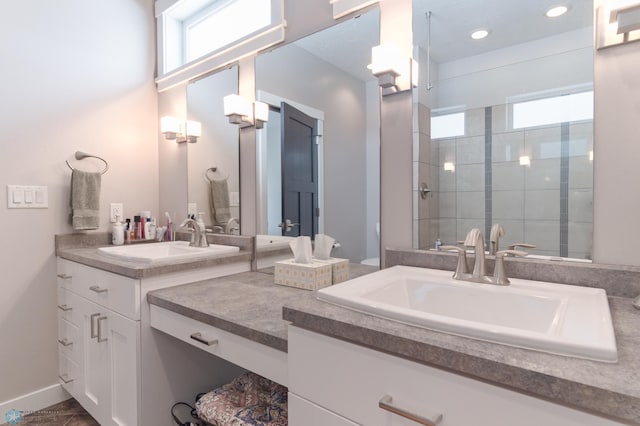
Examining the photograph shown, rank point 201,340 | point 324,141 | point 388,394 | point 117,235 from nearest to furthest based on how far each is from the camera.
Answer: point 388,394 → point 201,340 → point 324,141 → point 117,235

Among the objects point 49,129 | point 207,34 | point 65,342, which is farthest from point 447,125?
point 65,342

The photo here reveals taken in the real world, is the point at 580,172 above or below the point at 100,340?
above

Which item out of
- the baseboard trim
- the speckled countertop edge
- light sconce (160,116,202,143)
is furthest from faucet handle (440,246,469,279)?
the baseboard trim

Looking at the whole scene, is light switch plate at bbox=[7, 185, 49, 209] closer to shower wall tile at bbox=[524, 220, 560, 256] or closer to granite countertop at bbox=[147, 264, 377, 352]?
granite countertop at bbox=[147, 264, 377, 352]

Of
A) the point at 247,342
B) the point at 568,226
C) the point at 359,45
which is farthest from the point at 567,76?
the point at 247,342

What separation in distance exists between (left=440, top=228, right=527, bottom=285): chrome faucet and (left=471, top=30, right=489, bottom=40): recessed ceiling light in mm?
697

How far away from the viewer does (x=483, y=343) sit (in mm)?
625

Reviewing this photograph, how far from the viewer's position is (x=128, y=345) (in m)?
1.40

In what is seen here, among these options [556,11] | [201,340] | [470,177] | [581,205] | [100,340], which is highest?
[556,11]

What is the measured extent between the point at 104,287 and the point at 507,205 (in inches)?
65.1

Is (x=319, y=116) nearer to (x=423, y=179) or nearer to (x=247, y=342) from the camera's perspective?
(x=423, y=179)

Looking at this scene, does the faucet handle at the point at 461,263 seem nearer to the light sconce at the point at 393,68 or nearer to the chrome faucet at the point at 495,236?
the chrome faucet at the point at 495,236

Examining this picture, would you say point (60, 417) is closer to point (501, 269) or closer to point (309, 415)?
point (309, 415)

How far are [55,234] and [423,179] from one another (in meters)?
2.03
